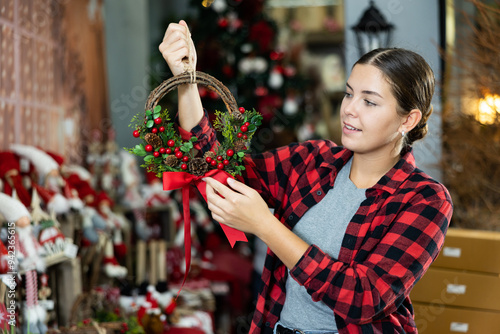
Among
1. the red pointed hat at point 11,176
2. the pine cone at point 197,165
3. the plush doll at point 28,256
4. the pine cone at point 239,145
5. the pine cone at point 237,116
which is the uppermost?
the pine cone at point 237,116

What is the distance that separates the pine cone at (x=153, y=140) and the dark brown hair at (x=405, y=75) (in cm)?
44

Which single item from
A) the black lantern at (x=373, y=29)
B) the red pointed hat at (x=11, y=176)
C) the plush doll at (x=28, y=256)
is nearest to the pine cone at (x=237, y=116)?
the plush doll at (x=28, y=256)

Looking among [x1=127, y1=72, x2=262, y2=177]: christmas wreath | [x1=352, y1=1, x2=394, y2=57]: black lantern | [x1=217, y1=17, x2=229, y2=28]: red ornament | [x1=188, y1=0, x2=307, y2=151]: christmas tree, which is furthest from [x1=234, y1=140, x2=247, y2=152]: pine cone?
[x1=217, y1=17, x2=229, y2=28]: red ornament

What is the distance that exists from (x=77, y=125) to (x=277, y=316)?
5.86ft

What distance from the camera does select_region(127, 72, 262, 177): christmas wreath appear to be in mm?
1046

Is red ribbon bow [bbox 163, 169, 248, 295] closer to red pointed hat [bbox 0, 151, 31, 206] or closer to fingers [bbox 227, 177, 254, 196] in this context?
fingers [bbox 227, 177, 254, 196]

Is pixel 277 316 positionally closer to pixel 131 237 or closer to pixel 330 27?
pixel 131 237

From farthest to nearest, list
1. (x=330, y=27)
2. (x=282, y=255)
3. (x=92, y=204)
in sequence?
(x=330, y=27) → (x=92, y=204) → (x=282, y=255)

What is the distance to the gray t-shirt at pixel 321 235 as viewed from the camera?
1075 millimetres

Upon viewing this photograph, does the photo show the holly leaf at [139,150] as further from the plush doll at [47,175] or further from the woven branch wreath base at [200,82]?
the plush doll at [47,175]

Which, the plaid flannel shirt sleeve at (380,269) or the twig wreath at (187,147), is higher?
the twig wreath at (187,147)

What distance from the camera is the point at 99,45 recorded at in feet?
9.50

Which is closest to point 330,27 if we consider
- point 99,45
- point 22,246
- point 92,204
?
point 99,45

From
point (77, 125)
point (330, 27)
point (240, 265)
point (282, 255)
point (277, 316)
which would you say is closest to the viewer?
point (282, 255)
